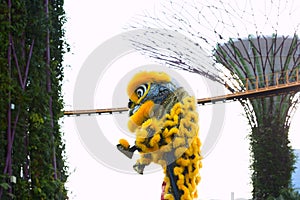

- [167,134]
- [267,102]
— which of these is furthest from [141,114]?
[267,102]

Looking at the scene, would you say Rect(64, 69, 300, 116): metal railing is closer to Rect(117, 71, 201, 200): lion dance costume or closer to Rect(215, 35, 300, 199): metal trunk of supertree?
Rect(215, 35, 300, 199): metal trunk of supertree

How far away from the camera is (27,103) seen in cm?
557

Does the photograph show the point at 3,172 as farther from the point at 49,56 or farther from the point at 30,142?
the point at 49,56

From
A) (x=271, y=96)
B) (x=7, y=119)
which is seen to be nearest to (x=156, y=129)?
(x=7, y=119)

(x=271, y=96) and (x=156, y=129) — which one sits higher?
(x=271, y=96)

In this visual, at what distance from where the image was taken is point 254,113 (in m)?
16.8

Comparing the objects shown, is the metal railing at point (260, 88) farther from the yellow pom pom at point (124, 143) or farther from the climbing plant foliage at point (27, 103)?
the climbing plant foliage at point (27, 103)

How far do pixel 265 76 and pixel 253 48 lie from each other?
0.92 m

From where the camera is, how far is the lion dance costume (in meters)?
8.31

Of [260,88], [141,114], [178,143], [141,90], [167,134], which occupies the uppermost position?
[260,88]

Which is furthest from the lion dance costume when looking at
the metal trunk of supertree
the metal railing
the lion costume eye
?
the metal trunk of supertree

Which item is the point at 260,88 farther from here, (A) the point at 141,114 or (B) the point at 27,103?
(B) the point at 27,103

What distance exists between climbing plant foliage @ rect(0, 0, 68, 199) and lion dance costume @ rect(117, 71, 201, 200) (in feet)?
7.39

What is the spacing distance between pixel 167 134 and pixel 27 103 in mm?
3040
